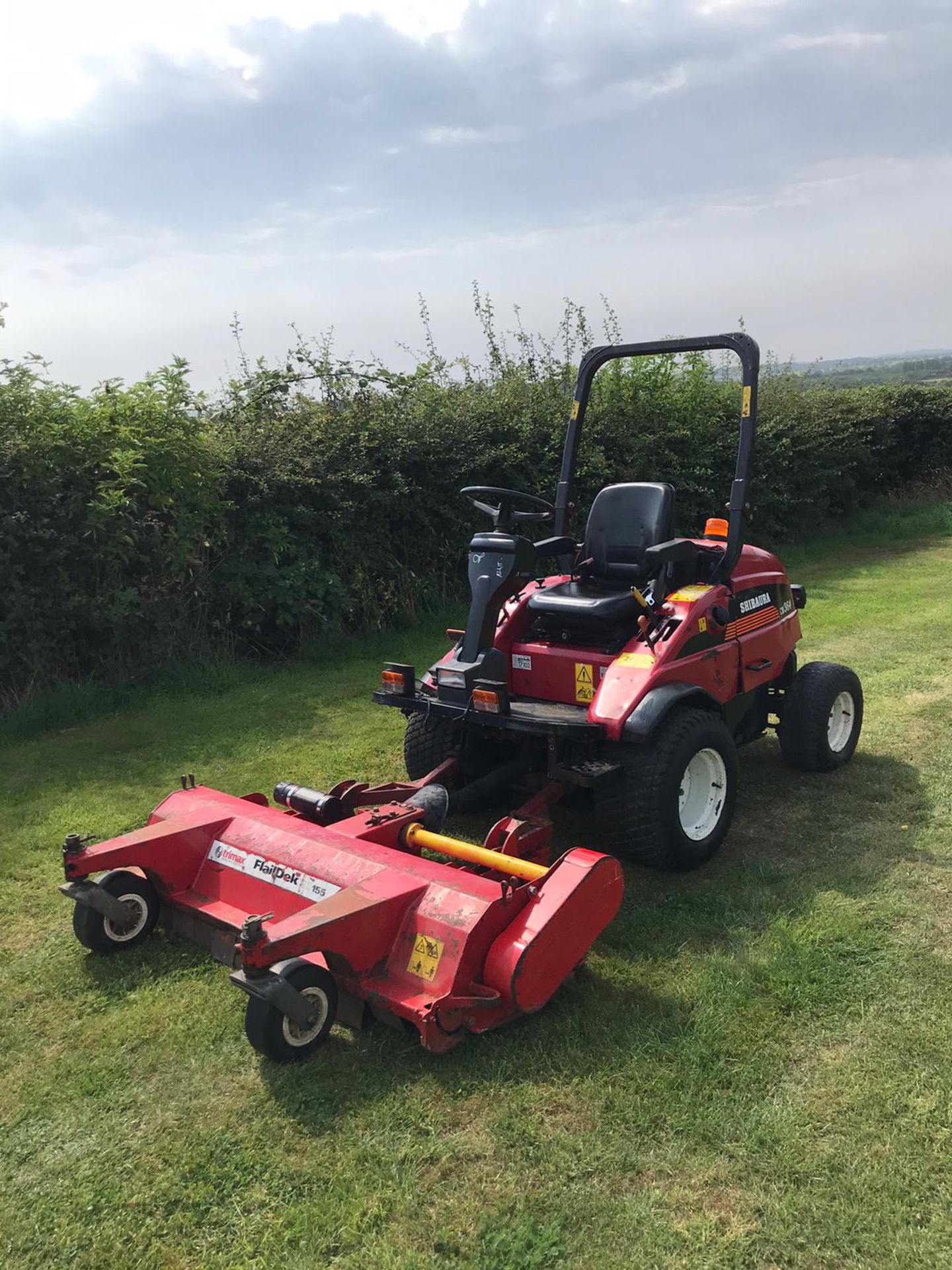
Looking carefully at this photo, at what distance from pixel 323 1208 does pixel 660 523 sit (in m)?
3.33

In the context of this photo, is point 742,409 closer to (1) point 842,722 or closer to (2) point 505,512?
(2) point 505,512

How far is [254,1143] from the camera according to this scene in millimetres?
2699

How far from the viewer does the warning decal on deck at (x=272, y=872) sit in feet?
11.1

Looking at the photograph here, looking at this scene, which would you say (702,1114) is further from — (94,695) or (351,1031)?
(94,695)

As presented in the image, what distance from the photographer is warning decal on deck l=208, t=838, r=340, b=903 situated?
134 inches

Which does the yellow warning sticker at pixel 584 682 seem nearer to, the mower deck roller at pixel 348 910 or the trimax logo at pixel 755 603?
the mower deck roller at pixel 348 910

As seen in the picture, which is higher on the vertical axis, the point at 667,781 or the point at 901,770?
the point at 667,781

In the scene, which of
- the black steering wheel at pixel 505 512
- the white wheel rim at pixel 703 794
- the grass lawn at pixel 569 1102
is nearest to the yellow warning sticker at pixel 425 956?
the grass lawn at pixel 569 1102

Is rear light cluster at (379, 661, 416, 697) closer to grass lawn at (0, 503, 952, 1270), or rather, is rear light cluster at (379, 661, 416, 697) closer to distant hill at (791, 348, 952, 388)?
grass lawn at (0, 503, 952, 1270)

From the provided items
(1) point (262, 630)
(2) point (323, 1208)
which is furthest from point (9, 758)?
(2) point (323, 1208)

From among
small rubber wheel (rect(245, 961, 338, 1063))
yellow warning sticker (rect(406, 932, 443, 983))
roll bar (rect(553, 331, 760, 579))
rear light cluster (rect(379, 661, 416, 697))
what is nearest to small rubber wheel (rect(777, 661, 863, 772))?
roll bar (rect(553, 331, 760, 579))

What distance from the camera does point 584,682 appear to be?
177 inches

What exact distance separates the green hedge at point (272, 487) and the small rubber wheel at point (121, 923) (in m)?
3.31

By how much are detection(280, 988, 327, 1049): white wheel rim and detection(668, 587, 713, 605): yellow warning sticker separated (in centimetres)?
239
